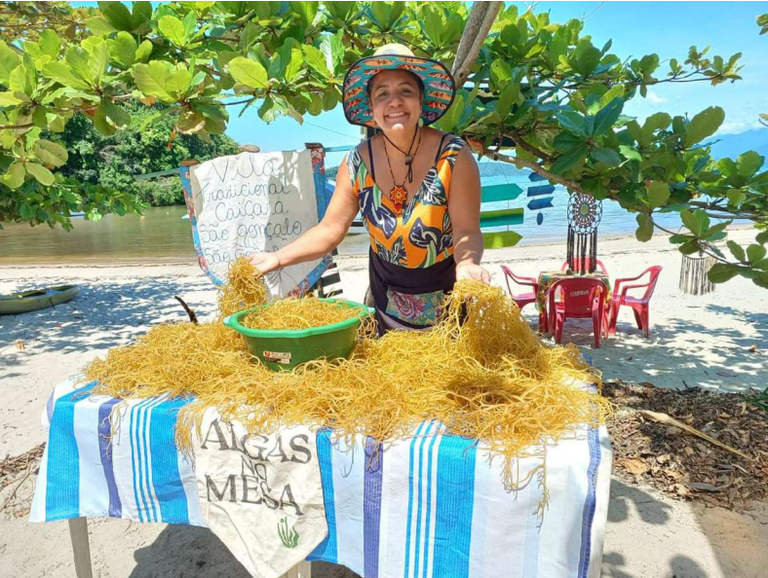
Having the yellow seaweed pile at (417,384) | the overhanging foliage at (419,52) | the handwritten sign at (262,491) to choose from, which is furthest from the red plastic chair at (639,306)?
the handwritten sign at (262,491)

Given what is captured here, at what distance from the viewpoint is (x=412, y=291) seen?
2100mm

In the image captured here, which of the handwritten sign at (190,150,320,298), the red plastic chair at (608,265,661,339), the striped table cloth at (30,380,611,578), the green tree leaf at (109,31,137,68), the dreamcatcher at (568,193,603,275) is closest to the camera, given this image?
the striped table cloth at (30,380,611,578)

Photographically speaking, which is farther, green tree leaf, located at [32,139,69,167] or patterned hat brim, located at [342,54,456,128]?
green tree leaf, located at [32,139,69,167]

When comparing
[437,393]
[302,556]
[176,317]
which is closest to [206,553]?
[302,556]

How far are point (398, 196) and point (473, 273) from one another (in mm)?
600

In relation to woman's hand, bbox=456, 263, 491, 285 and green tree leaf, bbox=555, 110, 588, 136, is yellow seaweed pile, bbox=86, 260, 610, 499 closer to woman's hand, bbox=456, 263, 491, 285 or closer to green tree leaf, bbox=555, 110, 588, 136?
woman's hand, bbox=456, 263, 491, 285

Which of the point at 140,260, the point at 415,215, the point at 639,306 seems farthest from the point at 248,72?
the point at 140,260

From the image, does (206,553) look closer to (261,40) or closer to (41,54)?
(41,54)

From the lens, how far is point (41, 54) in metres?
2.30

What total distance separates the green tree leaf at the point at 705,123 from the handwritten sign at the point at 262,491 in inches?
73.9

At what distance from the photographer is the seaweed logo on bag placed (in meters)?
1.38

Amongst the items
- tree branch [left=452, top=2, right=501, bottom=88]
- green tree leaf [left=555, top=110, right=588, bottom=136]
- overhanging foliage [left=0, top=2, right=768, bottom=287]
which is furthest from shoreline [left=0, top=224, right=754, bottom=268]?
green tree leaf [left=555, top=110, right=588, bottom=136]

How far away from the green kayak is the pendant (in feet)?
26.4

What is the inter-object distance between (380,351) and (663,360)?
4.42m
